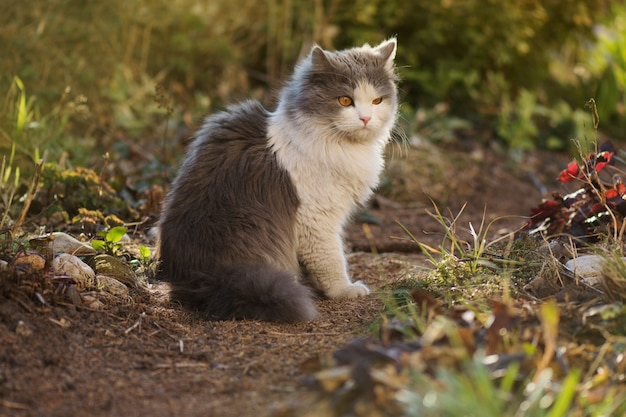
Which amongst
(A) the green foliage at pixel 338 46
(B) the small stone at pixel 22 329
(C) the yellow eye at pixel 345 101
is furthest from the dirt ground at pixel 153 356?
(A) the green foliage at pixel 338 46

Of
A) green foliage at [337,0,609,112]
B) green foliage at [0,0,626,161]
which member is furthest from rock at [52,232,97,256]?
green foliage at [337,0,609,112]

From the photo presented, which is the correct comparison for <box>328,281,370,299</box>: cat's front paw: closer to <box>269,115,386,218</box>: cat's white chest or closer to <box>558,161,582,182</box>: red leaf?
<box>269,115,386,218</box>: cat's white chest

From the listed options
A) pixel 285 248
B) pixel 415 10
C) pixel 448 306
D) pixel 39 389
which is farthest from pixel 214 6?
pixel 39 389

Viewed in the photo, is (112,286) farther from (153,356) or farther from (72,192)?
(72,192)

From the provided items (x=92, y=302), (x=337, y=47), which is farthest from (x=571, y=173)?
(x=337, y=47)

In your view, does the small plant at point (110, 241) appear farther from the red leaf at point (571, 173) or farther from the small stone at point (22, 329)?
the red leaf at point (571, 173)

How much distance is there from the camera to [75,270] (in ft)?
11.7

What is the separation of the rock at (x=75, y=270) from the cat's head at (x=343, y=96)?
4.39 feet

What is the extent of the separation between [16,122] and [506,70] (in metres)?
5.28

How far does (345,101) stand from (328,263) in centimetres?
86

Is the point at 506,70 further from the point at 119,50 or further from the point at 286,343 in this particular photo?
the point at 286,343

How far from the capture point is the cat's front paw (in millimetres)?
4043

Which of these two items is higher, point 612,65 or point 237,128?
point 237,128

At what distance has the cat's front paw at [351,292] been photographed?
404 cm
